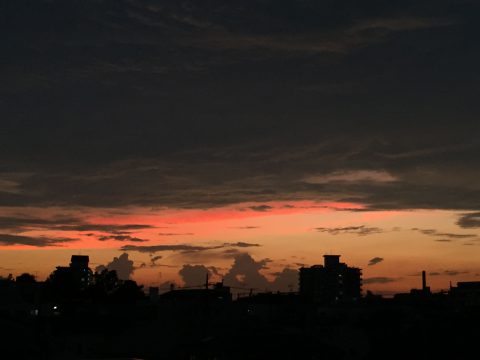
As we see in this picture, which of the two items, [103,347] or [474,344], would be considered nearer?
[474,344]

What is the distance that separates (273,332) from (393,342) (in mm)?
15920

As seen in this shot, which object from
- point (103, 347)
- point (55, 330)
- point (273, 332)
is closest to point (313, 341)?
point (273, 332)

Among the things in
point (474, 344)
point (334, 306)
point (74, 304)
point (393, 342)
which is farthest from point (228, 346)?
point (334, 306)

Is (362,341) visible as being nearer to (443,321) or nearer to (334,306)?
(443,321)

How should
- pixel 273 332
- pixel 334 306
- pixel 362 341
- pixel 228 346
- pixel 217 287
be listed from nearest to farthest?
pixel 228 346, pixel 273 332, pixel 362 341, pixel 217 287, pixel 334 306

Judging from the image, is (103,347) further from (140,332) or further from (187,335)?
(187,335)

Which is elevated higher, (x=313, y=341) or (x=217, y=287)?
(x=217, y=287)

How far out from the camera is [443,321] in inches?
2630

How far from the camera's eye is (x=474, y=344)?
5628cm

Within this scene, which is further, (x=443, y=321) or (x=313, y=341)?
(x=443, y=321)

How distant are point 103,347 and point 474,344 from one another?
34.2m

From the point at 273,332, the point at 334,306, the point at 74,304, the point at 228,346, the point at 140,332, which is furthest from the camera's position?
the point at 334,306

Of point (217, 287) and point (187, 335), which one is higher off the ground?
point (217, 287)

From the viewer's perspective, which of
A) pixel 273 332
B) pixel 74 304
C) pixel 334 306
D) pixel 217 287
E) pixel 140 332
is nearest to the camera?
pixel 273 332
